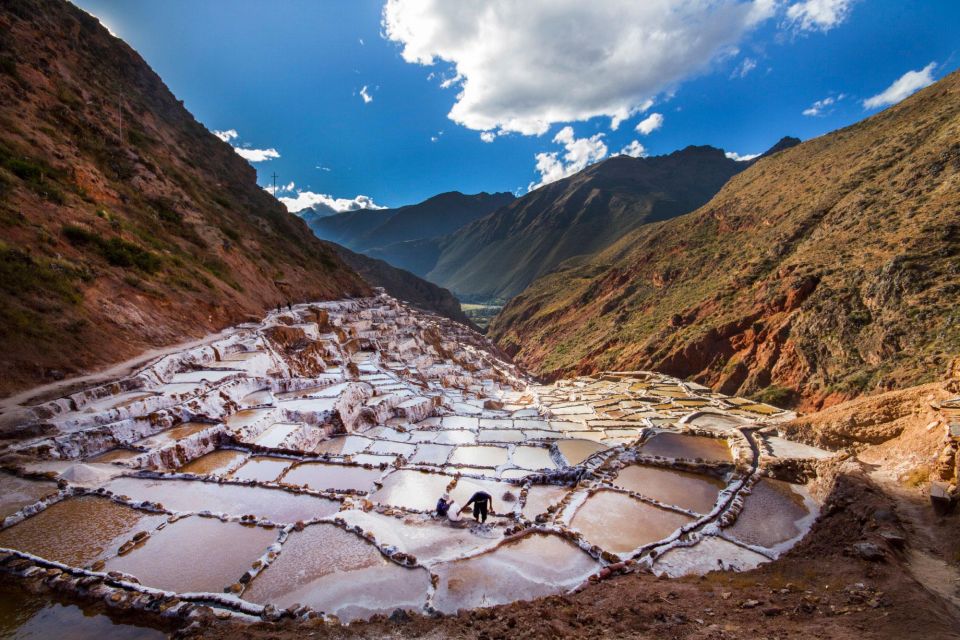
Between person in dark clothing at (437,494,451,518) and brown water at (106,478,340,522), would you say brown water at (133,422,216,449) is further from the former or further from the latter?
person in dark clothing at (437,494,451,518)

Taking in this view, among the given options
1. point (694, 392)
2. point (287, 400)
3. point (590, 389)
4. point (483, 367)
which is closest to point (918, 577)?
point (287, 400)

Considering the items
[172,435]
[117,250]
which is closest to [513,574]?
[172,435]

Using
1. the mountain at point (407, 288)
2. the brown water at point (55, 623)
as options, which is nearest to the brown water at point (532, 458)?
the brown water at point (55, 623)

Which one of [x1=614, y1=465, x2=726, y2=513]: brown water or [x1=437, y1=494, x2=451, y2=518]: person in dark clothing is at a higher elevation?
[x1=437, y1=494, x2=451, y2=518]: person in dark clothing

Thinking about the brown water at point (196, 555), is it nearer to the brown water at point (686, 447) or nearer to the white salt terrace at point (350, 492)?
the white salt terrace at point (350, 492)

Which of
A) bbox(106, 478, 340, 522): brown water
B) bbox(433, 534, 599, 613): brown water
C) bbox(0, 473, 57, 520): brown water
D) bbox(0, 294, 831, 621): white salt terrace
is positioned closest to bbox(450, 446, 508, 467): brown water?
bbox(0, 294, 831, 621): white salt terrace

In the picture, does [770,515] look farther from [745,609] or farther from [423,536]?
[423,536]
